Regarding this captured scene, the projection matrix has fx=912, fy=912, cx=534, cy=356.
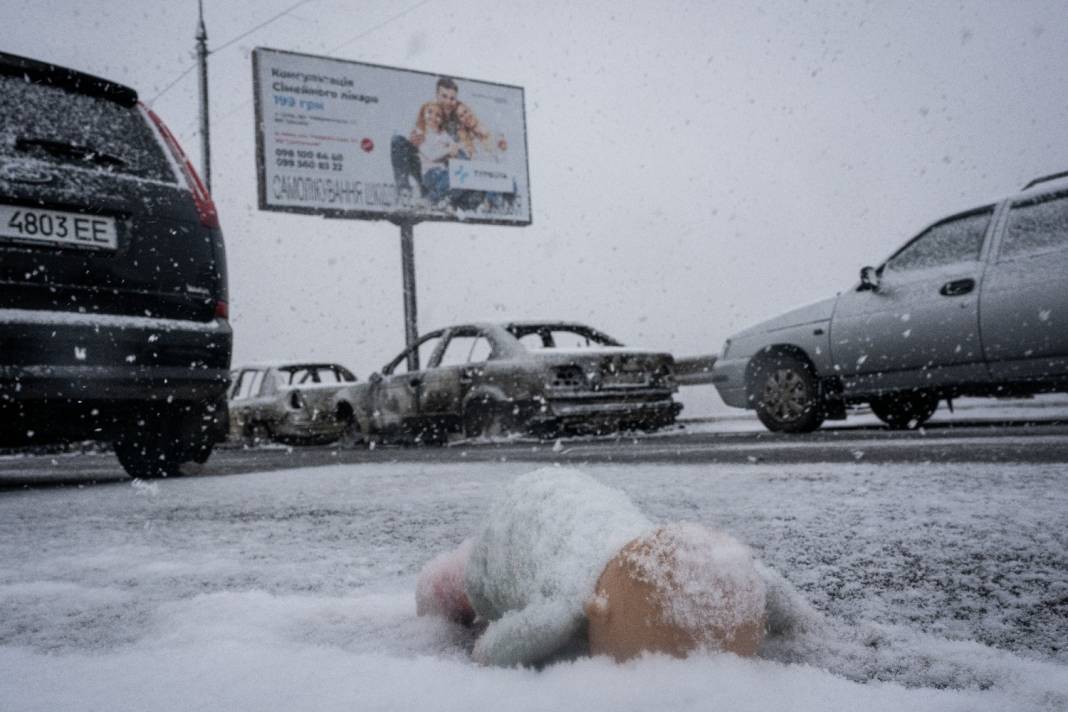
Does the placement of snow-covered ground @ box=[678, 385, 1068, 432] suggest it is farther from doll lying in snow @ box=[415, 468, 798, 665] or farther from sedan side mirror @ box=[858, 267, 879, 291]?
doll lying in snow @ box=[415, 468, 798, 665]

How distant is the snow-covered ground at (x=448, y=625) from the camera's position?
111 centimetres

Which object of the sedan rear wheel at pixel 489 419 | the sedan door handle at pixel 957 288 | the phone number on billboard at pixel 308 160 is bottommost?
the sedan rear wheel at pixel 489 419

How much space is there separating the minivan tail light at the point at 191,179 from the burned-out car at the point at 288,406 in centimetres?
591

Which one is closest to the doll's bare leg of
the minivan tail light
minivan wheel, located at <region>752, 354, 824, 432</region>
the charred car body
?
the minivan tail light

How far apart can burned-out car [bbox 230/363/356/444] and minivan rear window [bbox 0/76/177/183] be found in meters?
6.13

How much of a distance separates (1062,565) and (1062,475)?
1.48 meters

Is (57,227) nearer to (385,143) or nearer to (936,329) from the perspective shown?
(936,329)

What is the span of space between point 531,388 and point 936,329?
10.4 feet

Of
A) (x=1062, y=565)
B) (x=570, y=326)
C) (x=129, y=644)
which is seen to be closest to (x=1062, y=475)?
(x=1062, y=565)

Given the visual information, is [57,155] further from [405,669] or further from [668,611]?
[668,611]

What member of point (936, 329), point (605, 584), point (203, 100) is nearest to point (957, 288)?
point (936, 329)

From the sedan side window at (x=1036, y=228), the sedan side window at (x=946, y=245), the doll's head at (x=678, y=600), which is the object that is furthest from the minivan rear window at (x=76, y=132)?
the sedan side window at (x=1036, y=228)

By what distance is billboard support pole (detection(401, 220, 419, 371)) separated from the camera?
17.6 meters

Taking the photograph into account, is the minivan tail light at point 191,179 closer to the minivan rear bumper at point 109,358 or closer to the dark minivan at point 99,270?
the dark minivan at point 99,270
